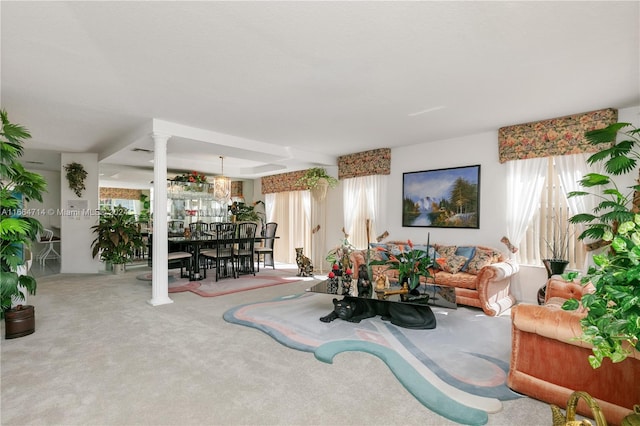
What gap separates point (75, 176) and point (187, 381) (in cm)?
640

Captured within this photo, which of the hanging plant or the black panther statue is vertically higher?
the hanging plant

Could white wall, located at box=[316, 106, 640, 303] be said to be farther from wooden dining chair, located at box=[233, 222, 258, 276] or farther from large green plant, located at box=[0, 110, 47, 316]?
large green plant, located at box=[0, 110, 47, 316]

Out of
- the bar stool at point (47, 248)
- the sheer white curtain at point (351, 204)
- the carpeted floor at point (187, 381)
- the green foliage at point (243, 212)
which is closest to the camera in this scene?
the carpeted floor at point (187, 381)

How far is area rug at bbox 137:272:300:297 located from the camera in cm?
515

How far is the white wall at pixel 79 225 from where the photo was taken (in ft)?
22.2

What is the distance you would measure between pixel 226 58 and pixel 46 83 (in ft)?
6.53

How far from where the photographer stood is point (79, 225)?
6910mm

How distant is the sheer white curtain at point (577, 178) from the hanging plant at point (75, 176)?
28.3ft

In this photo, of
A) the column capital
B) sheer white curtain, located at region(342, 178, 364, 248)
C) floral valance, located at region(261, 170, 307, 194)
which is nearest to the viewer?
the column capital

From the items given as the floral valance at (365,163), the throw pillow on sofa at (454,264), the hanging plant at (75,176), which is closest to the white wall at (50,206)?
the hanging plant at (75,176)

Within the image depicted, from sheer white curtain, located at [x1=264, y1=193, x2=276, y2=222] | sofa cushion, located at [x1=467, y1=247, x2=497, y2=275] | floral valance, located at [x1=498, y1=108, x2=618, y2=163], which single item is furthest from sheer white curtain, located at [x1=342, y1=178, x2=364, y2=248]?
sheer white curtain, located at [x1=264, y1=193, x2=276, y2=222]

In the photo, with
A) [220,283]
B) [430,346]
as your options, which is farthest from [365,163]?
[430,346]

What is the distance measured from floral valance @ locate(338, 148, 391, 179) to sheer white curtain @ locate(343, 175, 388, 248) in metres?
0.11

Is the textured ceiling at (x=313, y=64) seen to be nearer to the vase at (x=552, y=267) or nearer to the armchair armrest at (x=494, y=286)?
the vase at (x=552, y=267)
